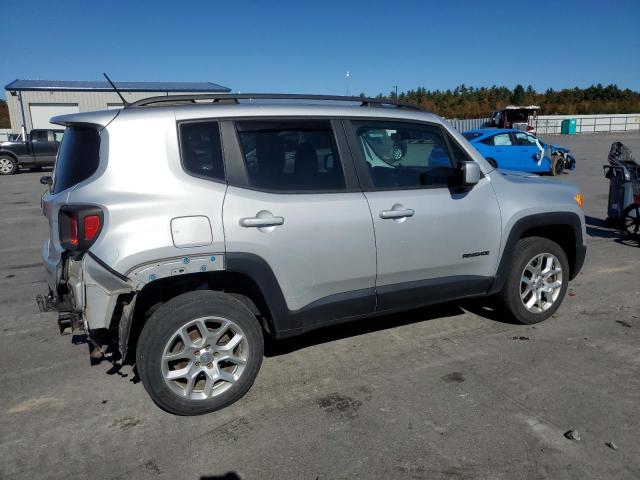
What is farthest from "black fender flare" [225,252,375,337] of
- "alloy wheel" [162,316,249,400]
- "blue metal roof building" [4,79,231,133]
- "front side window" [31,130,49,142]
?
"blue metal roof building" [4,79,231,133]

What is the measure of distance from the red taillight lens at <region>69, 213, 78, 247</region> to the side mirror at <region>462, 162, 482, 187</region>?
267 cm

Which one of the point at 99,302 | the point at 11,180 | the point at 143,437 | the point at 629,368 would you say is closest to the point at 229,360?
the point at 143,437

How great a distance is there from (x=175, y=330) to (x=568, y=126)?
50.2 m

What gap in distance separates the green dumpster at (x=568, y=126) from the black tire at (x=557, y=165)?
33530mm

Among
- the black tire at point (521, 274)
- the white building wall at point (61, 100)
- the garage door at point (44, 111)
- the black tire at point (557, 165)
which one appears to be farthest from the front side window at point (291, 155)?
the garage door at point (44, 111)

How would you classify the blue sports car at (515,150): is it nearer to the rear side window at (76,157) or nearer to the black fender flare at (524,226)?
the black fender flare at (524,226)

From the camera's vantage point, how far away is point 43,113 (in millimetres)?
32531

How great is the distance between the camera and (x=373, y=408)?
10.9 ft

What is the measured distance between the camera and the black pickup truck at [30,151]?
2133cm

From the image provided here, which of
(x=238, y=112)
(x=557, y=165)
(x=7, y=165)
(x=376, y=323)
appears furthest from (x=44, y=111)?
(x=238, y=112)

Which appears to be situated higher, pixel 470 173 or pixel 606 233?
pixel 470 173

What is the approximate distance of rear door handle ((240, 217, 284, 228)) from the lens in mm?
3211

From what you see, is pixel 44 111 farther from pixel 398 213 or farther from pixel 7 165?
pixel 398 213

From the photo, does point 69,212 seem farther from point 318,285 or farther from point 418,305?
point 418,305
